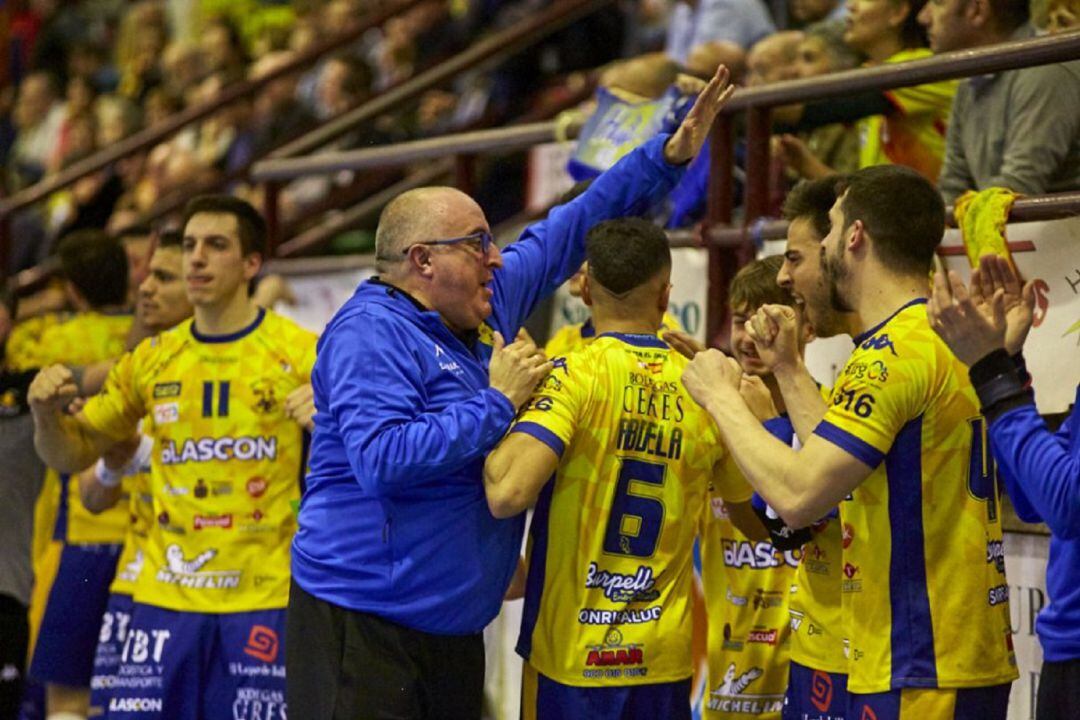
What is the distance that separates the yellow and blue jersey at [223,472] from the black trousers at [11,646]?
583mm

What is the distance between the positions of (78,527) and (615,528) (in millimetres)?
3549

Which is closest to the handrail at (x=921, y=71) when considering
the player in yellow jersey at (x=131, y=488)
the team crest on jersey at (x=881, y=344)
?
the team crest on jersey at (x=881, y=344)

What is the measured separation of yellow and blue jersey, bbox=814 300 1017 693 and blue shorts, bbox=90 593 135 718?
3.47 meters

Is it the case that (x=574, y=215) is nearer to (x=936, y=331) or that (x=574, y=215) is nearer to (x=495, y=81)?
(x=936, y=331)

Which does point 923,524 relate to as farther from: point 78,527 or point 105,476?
point 78,527

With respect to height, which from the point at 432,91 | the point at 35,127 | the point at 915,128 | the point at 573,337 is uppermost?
the point at 35,127

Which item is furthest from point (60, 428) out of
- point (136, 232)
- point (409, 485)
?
point (136, 232)

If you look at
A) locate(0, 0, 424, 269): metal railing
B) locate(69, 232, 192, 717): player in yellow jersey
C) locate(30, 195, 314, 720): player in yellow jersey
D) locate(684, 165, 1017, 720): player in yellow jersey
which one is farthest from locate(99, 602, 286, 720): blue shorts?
locate(0, 0, 424, 269): metal railing

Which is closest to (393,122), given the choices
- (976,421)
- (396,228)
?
(396,228)

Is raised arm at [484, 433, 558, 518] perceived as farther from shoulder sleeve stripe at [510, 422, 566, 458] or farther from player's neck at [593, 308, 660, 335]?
player's neck at [593, 308, 660, 335]

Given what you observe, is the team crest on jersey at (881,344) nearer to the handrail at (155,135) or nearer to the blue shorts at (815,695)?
the blue shorts at (815,695)

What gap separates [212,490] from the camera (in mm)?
5969

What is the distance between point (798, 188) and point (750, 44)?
4076 millimetres

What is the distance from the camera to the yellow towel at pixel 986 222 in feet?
15.2
